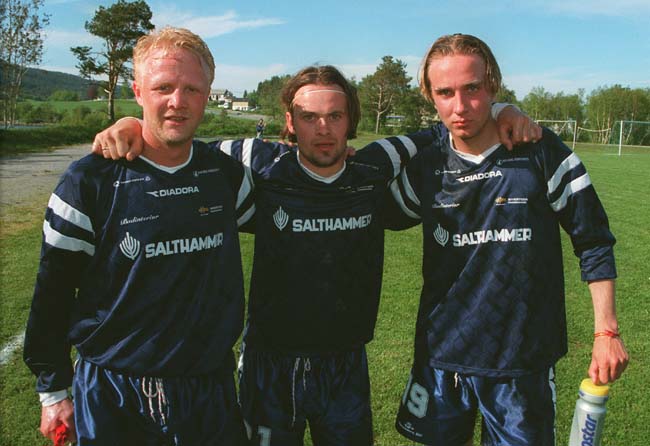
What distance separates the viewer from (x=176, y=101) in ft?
7.30

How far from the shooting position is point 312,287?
2.59 metres

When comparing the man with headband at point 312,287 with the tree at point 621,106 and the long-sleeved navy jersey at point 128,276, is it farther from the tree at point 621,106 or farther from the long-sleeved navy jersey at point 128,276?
the tree at point 621,106

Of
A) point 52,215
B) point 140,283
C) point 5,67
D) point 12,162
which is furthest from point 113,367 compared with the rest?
point 5,67

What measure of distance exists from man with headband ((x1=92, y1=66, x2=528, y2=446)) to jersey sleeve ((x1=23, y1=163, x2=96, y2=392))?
0.81 metres

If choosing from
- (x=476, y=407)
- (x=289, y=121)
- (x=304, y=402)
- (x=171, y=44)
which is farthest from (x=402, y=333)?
(x=171, y=44)

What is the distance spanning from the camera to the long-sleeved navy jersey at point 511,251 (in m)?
2.40

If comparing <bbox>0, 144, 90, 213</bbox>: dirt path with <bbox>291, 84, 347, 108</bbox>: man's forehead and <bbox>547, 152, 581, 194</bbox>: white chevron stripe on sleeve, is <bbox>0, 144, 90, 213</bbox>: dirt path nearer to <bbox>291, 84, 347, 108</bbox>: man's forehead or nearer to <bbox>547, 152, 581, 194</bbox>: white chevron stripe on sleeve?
<bbox>291, 84, 347, 108</bbox>: man's forehead

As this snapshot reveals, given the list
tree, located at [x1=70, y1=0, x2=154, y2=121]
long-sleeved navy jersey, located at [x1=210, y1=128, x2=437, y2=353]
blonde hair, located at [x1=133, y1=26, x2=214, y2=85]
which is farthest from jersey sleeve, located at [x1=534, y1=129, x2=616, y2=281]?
tree, located at [x1=70, y1=0, x2=154, y2=121]

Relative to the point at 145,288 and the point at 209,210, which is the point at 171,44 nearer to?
the point at 209,210

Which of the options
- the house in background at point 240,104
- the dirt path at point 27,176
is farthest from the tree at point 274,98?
the house in background at point 240,104

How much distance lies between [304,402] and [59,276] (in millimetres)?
1195

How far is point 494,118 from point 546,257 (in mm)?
686

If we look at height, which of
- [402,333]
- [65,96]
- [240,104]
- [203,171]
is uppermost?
[240,104]

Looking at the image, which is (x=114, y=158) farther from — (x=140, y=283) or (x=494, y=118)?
(x=494, y=118)
